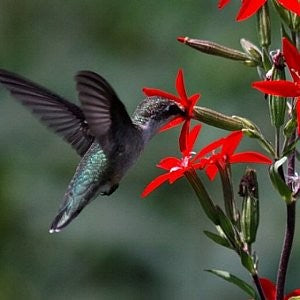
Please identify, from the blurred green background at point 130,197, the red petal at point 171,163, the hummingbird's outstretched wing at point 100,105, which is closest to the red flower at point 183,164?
the red petal at point 171,163

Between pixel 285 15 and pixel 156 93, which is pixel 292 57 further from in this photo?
pixel 156 93

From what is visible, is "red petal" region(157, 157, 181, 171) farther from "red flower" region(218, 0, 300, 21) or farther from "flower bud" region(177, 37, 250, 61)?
"red flower" region(218, 0, 300, 21)

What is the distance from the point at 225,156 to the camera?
1.65 metres

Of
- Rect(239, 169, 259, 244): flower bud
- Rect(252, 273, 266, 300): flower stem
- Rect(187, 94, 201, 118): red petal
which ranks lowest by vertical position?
Rect(252, 273, 266, 300): flower stem

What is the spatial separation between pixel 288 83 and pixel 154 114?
305 millimetres

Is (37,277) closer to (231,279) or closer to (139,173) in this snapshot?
(139,173)

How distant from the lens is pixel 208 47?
5.53ft

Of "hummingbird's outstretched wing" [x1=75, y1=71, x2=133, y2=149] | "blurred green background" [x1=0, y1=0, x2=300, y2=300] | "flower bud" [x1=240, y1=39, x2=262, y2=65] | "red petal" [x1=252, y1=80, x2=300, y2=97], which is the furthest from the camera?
"blurred green background" [x1=0, y1=0, x2=300, y2=300]

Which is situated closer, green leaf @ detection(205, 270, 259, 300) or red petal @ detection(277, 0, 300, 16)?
red petal @ detection(277, 0, 300, 16)

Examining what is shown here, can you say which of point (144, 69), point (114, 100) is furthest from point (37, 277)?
point (114, 100)

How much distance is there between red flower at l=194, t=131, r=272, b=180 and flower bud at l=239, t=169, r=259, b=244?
4 cm

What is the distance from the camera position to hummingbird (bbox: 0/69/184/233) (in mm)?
1663

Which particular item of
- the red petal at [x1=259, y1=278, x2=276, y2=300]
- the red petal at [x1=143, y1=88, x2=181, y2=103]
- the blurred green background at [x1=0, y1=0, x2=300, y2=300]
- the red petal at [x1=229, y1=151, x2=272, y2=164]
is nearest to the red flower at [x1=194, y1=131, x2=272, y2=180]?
the red petal at [x1=229, y1=151, x2=272, y2=164]

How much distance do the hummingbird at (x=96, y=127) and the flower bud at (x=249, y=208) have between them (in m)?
0.16
